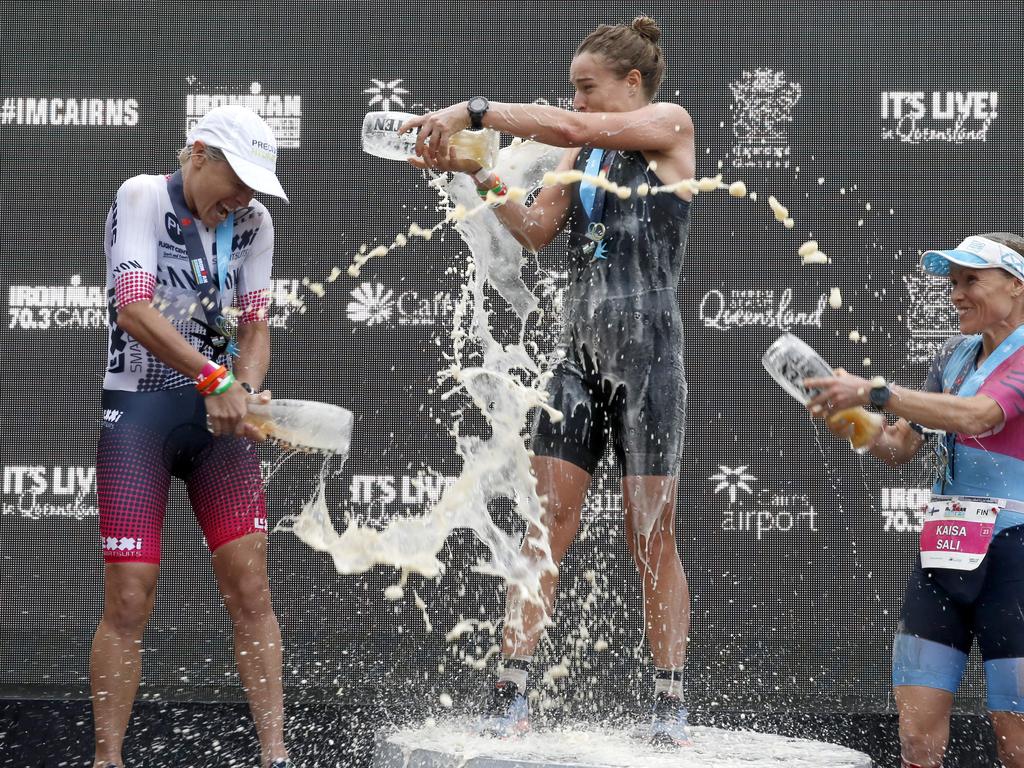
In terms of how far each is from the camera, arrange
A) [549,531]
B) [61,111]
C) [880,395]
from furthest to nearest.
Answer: [61,111] → [549,531] → [880,395]

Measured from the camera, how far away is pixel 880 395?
94.6 inches

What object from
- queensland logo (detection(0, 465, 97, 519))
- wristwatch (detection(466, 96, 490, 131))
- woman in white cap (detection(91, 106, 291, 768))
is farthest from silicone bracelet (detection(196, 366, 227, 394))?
queensland logo (detection(0, 465, 97, 519))

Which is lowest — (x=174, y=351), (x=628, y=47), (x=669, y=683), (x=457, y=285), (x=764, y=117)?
(x=669, y=683)

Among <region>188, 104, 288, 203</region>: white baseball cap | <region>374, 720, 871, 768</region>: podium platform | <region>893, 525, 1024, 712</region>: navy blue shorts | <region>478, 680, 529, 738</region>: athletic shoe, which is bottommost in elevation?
<region>374, 720, 871, 768</region>: podium platform

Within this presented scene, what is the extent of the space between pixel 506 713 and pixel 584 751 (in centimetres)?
19

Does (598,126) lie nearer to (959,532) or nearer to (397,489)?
(959,532)

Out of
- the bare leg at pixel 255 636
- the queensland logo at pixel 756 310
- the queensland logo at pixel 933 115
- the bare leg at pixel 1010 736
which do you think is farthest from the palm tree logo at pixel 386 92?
the bare leg at pixel 1010 736

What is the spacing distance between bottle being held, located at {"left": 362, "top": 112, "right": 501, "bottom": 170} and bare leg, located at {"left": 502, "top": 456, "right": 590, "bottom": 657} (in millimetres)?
677

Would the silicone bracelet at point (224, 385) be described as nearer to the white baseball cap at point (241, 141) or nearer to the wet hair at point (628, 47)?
the white baseball cap at point (241, 141)

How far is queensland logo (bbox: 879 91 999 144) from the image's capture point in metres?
4.19

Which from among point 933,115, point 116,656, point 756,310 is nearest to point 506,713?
point 116,656

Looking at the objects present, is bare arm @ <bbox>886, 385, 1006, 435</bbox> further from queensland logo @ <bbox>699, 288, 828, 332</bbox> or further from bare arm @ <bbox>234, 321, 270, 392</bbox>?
queensland logo @ <bbox>699, 288, 828, 332</bbox>

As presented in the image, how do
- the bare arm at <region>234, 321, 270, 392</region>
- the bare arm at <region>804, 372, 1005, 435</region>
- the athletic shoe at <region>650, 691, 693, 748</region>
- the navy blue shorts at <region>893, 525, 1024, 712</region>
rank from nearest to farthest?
the bare arm at <region>804, 372, 1005, 435</region>, the navy blue shorts at <region>893, 525, 1024, 712</region>, the athletic shoe at <region>650, 691, 693, 748</region>, the bare arm at <region>234, 321, 270, 392</region>

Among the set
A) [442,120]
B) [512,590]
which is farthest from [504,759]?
[442,120]
